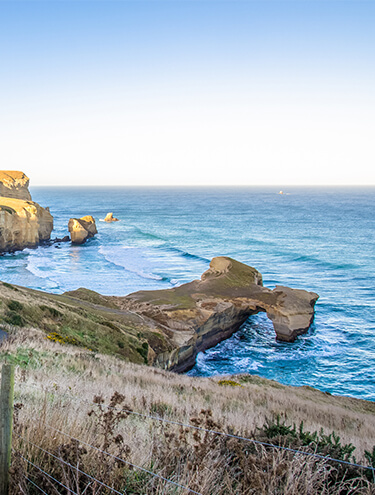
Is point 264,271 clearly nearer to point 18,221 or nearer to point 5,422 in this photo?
point 18,221

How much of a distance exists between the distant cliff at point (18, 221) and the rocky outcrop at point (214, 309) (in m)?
34.0

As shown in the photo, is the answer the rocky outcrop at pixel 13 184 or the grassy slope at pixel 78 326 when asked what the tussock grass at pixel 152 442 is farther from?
the rocky outcrop at pixel 13 184

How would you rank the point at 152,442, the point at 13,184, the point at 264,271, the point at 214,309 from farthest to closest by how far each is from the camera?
the point at 13,184 < the point at 264,271 < the point at 214,309 < the point at 152,442

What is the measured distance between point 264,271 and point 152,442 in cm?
4539

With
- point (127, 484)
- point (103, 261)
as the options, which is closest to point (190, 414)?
point (127, 484)

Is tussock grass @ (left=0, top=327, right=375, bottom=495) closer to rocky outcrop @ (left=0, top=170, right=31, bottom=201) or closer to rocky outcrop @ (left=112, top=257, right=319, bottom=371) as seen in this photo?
rocky outcrop @ (left=112, top=257, right=319, bottom=371)

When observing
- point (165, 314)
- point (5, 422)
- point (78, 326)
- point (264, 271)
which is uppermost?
point (5, 422)

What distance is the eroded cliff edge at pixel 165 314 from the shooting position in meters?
18.3

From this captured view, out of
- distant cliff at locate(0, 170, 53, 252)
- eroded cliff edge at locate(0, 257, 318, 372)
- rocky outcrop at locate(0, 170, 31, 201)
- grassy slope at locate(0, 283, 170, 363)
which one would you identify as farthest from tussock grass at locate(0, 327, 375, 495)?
rocky outcrop at locate(0, 170, 31, 201)

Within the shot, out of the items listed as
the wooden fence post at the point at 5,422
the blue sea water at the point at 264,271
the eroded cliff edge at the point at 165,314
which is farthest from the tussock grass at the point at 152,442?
the blue sea water at the point at 264,271

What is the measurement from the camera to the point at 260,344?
28.4 meters

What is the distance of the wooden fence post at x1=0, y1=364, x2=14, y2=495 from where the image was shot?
396 cm

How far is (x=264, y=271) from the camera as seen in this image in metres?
49.2

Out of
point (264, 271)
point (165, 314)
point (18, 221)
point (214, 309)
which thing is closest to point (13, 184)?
point (18, 221)
